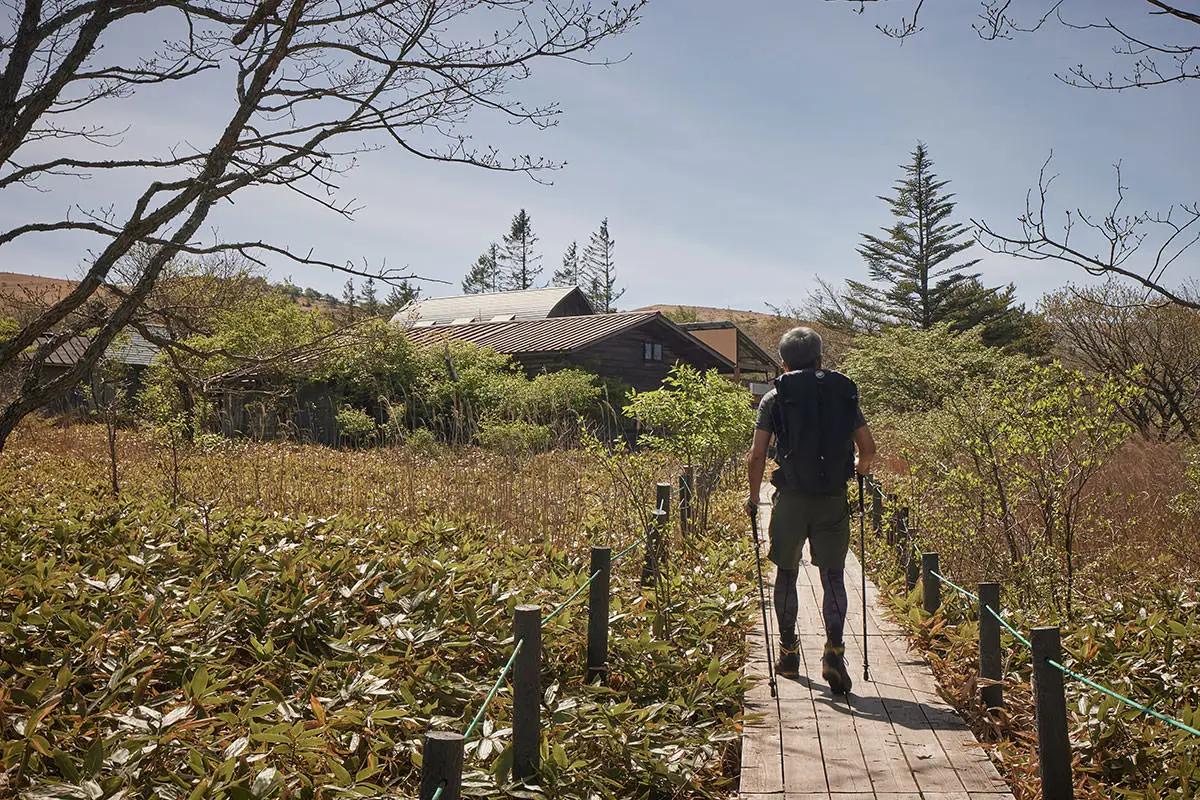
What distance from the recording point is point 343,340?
6387mm

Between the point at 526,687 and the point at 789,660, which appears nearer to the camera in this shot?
the point at 526,687

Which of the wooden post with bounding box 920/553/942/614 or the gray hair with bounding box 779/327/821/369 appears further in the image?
the wooden post with bounding box 920/553/942/614

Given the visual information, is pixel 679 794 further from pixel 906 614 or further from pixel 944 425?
pixel 944 425

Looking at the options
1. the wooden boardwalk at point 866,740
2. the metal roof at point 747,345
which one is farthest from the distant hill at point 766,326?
the wooden boardwalk at point 866,740

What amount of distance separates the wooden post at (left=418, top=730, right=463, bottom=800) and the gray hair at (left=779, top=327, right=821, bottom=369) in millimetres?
3231

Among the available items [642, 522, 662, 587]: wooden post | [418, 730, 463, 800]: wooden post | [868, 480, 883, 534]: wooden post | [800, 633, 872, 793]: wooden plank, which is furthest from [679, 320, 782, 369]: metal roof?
[418, 730, 463, 800]: wooden post

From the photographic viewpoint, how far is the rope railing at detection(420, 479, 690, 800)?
252cm

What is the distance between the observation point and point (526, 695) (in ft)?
12.5

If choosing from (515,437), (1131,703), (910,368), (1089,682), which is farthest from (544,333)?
(1131,703)

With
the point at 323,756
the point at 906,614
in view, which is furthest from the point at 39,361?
the point at 906,614

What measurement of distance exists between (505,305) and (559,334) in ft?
37.2

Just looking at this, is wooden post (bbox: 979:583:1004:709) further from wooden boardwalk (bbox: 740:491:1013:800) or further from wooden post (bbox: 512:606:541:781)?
wooden post (bbox: 512:606:541:781)

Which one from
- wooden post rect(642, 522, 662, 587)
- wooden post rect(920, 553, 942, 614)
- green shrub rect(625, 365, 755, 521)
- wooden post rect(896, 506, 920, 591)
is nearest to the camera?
wooden post rect(920, 553, 942, 614)

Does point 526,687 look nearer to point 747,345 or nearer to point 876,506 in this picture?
point 876,506
